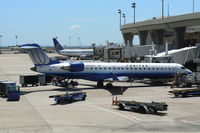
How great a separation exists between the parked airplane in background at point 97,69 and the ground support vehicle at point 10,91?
515cm

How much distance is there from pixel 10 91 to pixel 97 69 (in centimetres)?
1265

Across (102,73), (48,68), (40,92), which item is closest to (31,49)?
(48,68)

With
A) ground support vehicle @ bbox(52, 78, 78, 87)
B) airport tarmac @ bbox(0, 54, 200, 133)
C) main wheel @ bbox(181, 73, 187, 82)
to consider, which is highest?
main wheel @ bbox(181, 73, 187, 82)

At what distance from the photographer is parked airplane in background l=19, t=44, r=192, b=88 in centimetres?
3738

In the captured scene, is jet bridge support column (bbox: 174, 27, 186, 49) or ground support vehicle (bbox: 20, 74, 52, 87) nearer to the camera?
ground support vehicle (bbox: 20, 74, 52, 87)

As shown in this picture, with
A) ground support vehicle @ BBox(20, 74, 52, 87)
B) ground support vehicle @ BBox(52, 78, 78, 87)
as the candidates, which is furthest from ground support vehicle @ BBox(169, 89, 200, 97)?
ground support vehicle @ BBox(20, 74, 52, 87)

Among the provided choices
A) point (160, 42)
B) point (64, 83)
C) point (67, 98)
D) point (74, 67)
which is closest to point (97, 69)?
point (74, 67)

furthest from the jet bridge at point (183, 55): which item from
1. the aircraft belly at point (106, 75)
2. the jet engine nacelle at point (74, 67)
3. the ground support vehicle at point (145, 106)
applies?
the ground support vehicle at point (145, 106)

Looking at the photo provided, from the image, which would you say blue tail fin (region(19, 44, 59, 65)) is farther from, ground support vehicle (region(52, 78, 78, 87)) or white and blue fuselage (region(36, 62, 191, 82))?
ground support vehicle (region(52, 78, 78, 87))

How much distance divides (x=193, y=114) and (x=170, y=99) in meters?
7.02

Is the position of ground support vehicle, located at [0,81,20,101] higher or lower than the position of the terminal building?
lower

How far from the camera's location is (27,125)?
2044 centimetres

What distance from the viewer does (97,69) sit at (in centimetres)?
3975

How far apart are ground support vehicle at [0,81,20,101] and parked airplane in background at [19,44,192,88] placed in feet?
16.9
